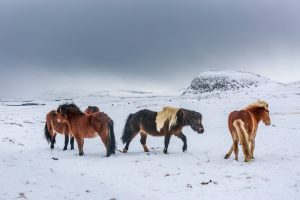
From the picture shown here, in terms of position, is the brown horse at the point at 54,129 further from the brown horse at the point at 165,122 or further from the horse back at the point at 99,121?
the brown horse at the point at 165,122

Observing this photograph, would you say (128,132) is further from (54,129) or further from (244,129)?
(244,129)

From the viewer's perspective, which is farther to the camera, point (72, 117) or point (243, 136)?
point (72, 117)

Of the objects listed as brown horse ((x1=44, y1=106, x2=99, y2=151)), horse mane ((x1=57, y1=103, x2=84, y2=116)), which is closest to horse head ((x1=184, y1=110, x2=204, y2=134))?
horse mane ((x1=57, y1=103, x2=84, y2=116))

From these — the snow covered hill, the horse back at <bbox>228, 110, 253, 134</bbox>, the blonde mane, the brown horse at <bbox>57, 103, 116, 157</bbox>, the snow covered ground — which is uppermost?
the snow covered hill

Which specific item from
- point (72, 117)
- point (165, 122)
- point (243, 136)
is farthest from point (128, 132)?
point (243, 136)

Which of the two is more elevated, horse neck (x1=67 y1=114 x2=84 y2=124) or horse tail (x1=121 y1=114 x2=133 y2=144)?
horse neck (x1=67 y1=114 x2=84 y2=124)

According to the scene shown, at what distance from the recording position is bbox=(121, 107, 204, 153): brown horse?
16594 mm

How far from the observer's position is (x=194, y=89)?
85.9 metres

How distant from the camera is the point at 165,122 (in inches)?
654

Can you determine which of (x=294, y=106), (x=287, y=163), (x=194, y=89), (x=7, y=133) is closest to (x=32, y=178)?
(x=287, y=163)

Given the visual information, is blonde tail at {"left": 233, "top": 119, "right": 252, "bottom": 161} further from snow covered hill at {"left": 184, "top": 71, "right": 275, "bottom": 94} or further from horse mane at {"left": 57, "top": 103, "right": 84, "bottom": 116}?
snow covered hill at {"left": 184, "top": 71, "right": 275, "bottom": 94}

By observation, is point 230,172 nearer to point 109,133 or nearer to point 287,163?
point 287,163

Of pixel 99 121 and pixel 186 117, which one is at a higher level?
pixel 186 117

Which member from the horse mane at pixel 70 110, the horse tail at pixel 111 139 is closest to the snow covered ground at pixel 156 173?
the horse tail at pixel 111 139
